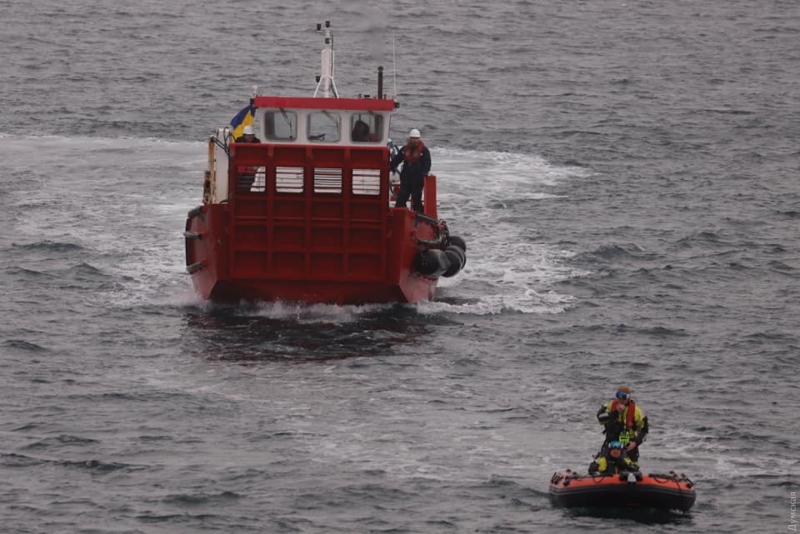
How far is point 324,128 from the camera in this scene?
4000cm

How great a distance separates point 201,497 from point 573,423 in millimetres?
7442

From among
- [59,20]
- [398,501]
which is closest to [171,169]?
[398,501]

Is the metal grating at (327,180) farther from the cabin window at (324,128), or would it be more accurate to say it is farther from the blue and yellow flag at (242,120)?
the blue and yellow flag at (242,120)

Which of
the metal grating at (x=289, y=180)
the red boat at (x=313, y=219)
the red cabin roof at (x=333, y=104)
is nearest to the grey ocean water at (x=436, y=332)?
the red boat at (x=313, y=219)

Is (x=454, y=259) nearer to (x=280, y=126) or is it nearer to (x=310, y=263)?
(x=310, y=263)

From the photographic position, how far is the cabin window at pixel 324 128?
39938 millimetres

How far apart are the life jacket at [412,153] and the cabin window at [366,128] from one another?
709 mm

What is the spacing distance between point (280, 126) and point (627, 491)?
15.2 meters

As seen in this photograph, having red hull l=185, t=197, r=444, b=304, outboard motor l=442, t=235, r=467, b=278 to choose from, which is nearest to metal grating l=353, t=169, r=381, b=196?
red hull l=185, t=197, r=444, b=304

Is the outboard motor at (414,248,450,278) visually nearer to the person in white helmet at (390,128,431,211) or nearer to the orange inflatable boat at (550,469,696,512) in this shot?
the person in white helmet at (390,128,431,211)

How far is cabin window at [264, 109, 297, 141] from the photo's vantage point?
39.9 m

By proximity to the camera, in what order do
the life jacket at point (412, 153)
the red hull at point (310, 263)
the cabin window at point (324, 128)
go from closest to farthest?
1. the red hull at point (310, 263)
2. the cabin window at point (324, 128)
3. the life jacket at point (412, 153)

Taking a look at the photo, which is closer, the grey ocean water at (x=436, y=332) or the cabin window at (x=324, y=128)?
the grey ocean water at (x=436, y=332)

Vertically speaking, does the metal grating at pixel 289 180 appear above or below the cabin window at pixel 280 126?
below
